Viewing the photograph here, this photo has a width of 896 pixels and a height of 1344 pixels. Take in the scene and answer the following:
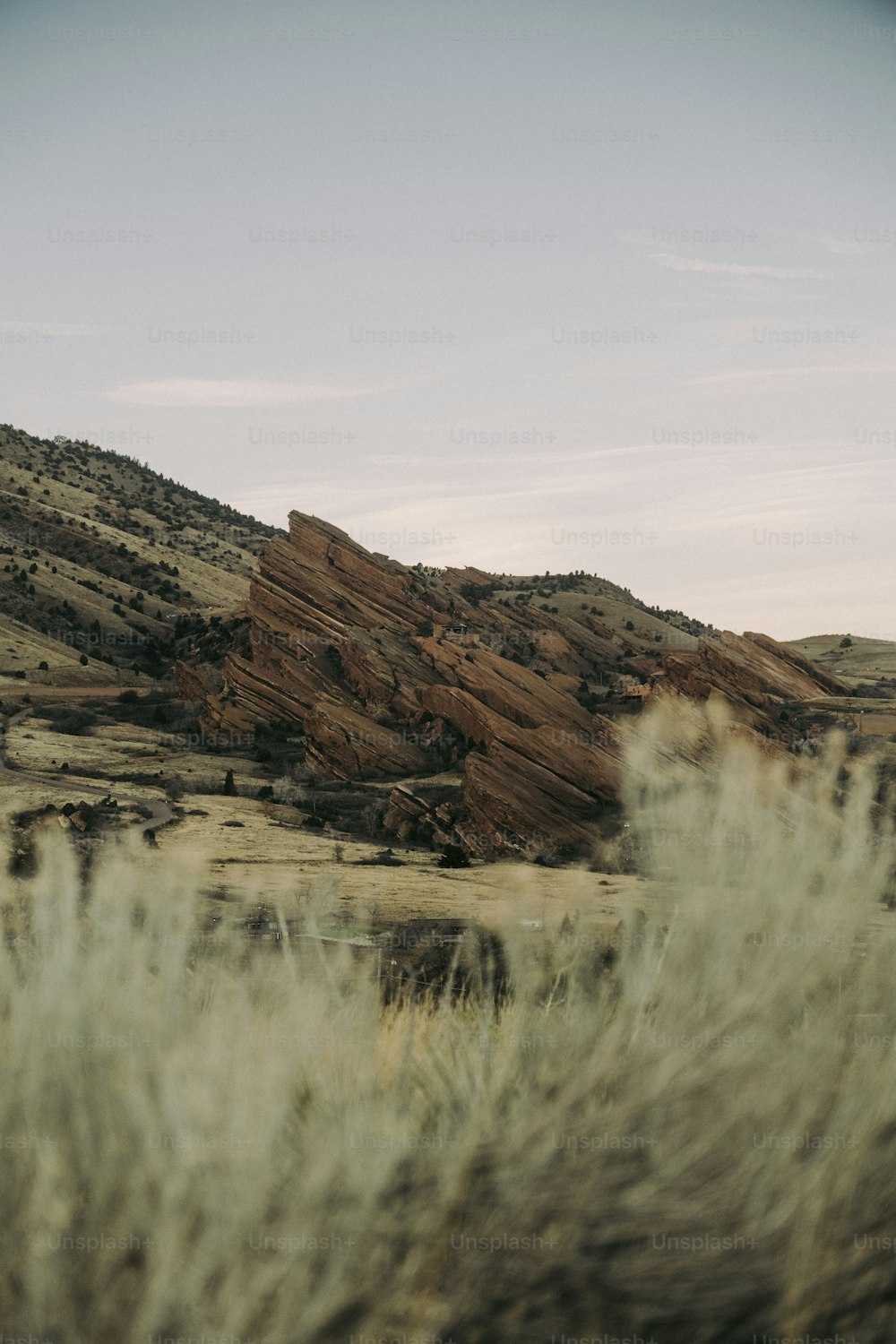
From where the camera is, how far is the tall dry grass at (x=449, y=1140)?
16.4ft

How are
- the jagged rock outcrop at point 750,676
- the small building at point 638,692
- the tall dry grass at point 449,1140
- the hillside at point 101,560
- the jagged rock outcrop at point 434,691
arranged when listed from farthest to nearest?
the hillside at point 101,560 → the small building at point 638,692 → the jagged rock outcrop at point 750,676 → the jagged rock outcrop at point 434,691 → the tall dry grass at point 449,1140

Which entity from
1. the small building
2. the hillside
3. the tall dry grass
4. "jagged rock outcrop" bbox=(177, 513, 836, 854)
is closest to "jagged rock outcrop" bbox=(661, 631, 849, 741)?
"jagged rock outcrop" bbox=(177, 513, 836, 854)

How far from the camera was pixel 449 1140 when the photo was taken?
5770 millimetres

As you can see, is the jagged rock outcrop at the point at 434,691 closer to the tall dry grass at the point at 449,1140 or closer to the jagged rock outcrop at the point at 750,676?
the jagged rock outcrop at the point at 750,676

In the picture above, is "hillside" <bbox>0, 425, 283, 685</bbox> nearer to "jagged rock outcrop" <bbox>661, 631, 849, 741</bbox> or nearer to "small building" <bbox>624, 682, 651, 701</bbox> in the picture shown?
"small building" <bbox>624, 682, 651, 701</bbox>

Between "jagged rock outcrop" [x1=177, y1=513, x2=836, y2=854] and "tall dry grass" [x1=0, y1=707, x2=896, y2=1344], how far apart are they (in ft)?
90.5

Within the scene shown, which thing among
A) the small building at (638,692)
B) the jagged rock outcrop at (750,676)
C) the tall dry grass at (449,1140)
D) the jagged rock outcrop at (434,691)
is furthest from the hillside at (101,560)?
the tall dry grass at (449,1140)

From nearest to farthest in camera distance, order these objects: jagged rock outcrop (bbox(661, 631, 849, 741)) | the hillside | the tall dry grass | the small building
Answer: the tall dry grass < jagged rock outcrop (bbox(661, 631, 849, 741)) < the small building < the hillside

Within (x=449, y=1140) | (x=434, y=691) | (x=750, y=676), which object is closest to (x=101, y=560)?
(x=434, y=691)

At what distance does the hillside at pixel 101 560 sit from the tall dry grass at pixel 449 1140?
216 ft

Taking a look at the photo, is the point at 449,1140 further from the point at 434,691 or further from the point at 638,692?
the point at 638,692

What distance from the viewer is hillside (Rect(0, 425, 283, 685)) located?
79625mm

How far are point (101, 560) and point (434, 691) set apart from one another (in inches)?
2548

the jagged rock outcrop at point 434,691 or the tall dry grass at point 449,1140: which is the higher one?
the jagged rock outcrop at point 434,691
